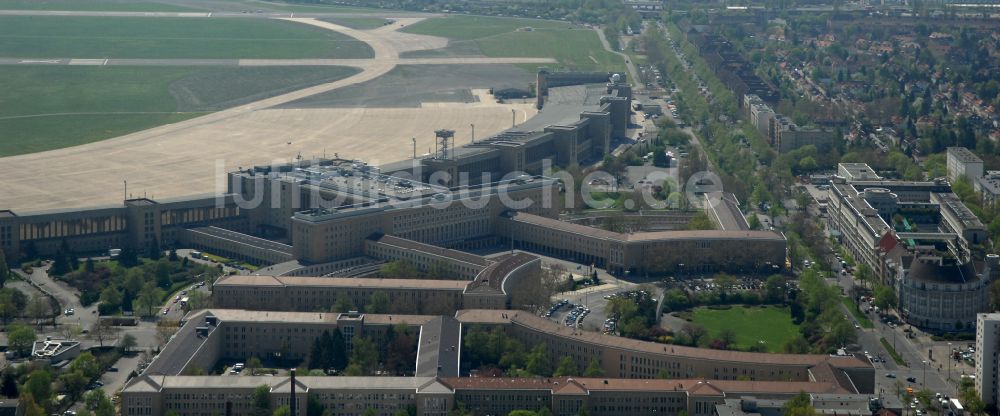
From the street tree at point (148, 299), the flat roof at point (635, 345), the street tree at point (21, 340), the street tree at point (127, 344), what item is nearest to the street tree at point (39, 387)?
the street tree at point (21, 340)

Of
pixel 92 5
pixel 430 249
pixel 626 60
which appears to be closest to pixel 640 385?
pixel 430 249

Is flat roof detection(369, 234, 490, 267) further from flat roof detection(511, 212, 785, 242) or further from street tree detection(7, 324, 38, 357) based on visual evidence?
street tree detection(7, 324, 38, 357)

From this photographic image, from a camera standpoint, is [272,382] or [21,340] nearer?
[272,382]

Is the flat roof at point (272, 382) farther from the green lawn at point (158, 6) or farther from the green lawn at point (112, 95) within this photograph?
the green lawn at point (158, 6)

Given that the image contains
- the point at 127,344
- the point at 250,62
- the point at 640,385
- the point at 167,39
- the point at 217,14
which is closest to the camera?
the point at 640,385

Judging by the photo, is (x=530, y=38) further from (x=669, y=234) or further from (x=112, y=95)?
(x=669, y=234)

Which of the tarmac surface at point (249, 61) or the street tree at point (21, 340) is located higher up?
the tarmac surface at point (249, 61)
